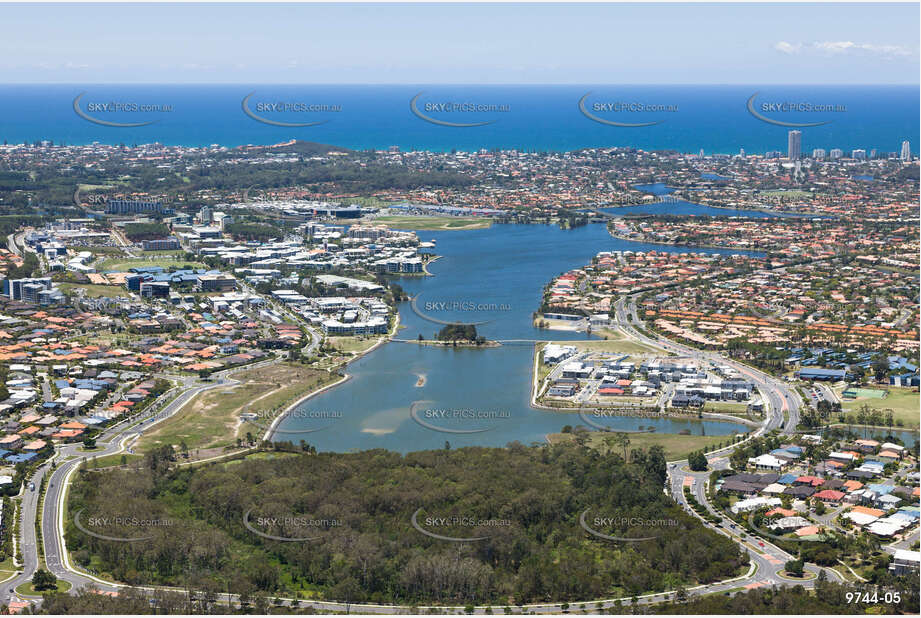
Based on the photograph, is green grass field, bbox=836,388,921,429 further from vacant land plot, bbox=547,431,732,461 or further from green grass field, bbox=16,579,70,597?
green grass field, bbox=16,579,70,597

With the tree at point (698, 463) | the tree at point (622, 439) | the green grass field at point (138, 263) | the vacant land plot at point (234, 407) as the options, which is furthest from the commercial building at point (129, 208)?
the tree at point (698, 463)

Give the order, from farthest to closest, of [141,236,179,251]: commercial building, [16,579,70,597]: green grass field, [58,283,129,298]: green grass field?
[141,236,179,251]: commercial building → [58,283,129,298]: green grass field → [16,579,70,597]: green grass field

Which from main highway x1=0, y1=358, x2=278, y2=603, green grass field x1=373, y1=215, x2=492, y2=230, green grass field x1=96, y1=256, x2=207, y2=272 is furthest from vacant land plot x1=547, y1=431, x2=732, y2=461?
green grass field x1=373, y1=215, x2=492, y2=230

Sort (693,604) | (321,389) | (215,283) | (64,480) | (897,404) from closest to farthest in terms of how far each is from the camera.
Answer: (693,604)
(64,480)
(897,404)
(321,389)
(215,283)

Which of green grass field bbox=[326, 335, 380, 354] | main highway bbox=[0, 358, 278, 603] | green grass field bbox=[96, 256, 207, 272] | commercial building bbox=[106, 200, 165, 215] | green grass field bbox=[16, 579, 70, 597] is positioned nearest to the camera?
green grass field bbox=[16, 579, 70, 597]

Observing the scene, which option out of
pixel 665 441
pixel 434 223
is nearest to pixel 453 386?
pixel 665 441

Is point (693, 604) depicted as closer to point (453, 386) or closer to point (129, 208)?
point (453, 386)
